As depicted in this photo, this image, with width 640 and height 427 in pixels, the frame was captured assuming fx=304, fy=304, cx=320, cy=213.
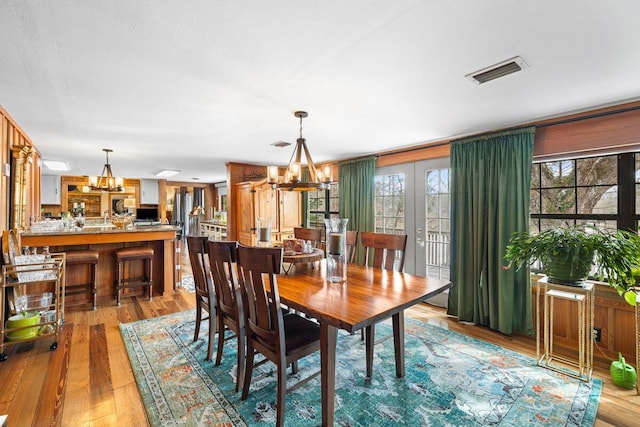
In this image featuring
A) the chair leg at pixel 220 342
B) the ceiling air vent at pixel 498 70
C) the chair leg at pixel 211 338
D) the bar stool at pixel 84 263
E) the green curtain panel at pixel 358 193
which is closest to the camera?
the ceiling air vent at pixel 498 70

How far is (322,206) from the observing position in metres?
6.08

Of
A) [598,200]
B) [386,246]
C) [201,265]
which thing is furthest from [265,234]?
[598,200]

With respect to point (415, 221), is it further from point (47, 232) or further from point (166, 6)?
point (47, 232)

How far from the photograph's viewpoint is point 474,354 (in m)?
2.80

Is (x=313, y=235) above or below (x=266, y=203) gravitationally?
below

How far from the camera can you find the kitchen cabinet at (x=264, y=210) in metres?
5.61

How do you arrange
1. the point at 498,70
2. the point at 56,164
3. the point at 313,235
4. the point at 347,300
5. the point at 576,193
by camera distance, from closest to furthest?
the point at 347,300, the point at 498,70, the point at 576,193, the point at 313,235, the point at 56,164

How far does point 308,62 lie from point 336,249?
51.2 inches

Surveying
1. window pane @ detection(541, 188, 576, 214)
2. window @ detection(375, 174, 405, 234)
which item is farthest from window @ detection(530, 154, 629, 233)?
window @ detection(375, 174, 405, 234)

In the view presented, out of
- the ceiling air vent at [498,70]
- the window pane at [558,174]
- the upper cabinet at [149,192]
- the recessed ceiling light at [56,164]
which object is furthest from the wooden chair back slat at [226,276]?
the upper cabinet at [149,192]

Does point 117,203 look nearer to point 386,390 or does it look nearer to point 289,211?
point 289,211

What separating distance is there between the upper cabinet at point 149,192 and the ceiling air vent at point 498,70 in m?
9.42

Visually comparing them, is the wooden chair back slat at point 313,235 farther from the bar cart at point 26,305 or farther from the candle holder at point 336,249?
the bar cart at point 26,305

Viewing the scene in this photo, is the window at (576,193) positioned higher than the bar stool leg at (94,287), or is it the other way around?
the window at (576,193)
